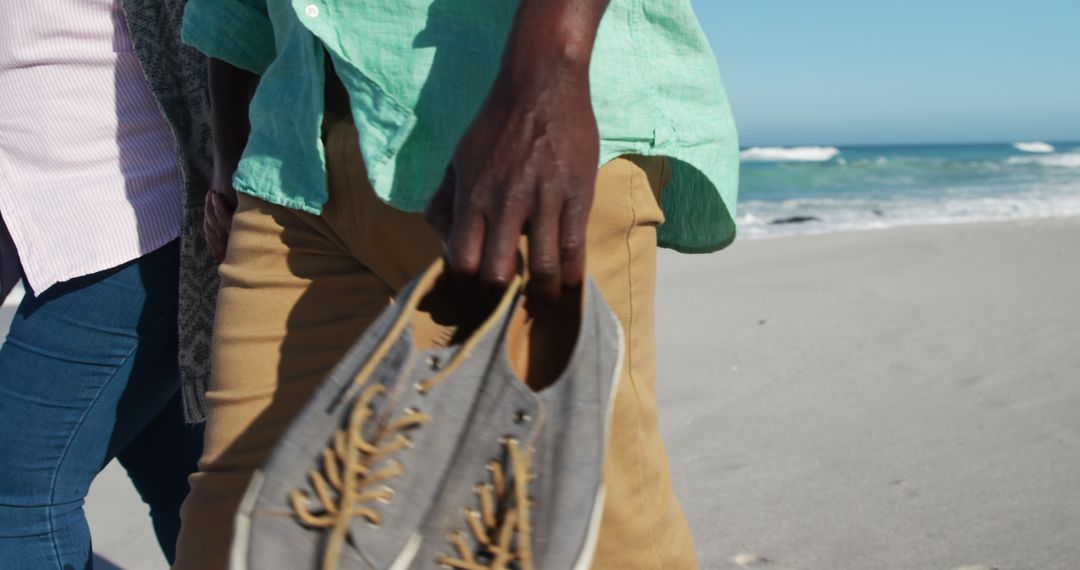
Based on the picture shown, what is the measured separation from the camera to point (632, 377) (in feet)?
4.09

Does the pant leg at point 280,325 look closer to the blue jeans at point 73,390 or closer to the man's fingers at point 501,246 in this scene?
the man's fingers at point 501,246

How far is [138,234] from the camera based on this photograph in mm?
1807

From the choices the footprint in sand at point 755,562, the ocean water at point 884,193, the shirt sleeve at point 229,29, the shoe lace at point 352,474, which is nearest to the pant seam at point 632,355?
the shoe lace at point 352,474

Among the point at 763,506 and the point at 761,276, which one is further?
the point at 761,276

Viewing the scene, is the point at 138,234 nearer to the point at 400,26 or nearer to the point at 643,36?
the point at 400,26

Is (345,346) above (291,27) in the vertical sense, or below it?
below

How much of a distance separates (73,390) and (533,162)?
44.1 inches

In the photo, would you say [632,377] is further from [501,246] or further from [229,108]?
[229,108]

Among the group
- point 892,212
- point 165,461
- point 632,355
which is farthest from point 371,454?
point 892,212

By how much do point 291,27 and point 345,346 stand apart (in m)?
0.41

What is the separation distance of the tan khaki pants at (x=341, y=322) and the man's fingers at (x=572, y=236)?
0.18 metres

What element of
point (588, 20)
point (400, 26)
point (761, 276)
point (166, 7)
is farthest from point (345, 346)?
point (761, 276)

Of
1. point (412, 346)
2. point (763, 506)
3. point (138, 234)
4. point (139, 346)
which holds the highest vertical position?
point (412, 346)

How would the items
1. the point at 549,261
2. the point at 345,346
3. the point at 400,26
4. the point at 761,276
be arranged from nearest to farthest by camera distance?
1. the point at 549,261
2. the point at 400,26
3. the point at 345,346
4. the point at 761,276
